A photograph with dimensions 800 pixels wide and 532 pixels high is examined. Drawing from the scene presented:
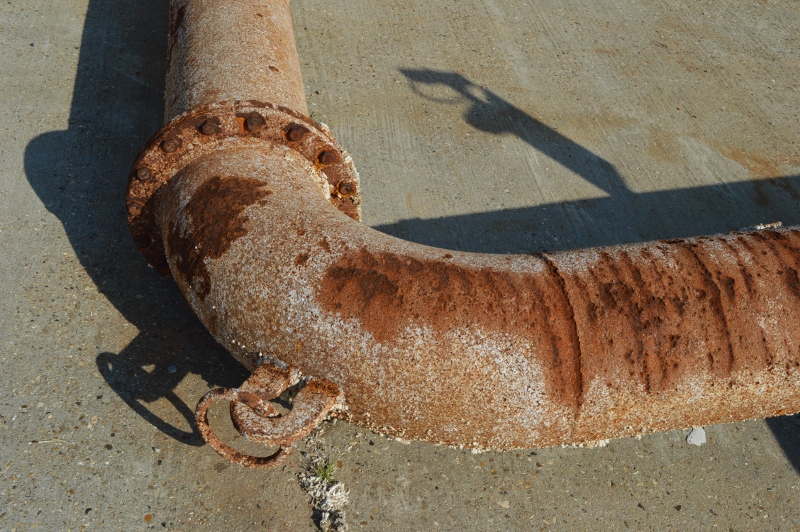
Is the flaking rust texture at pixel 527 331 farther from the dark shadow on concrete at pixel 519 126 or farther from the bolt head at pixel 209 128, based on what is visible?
the dark shadow on concrete at pixel 519 126

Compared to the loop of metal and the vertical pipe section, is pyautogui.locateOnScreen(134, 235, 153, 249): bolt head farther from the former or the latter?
the loop of metal

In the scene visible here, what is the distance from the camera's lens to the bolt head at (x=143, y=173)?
2.41m

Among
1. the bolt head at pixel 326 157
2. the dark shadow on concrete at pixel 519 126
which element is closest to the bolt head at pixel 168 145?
the bolt head at pixel 326 157

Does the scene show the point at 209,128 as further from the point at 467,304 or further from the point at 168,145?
the point at 467,304

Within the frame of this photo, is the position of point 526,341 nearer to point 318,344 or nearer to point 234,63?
point 318,344

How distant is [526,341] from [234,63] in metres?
1.72

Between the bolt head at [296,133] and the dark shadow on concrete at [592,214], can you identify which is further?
the dark shadow on concrete at [592,214]

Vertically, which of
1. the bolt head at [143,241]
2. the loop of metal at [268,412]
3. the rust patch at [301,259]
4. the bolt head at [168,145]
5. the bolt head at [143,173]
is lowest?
the bolt head at [143,241]

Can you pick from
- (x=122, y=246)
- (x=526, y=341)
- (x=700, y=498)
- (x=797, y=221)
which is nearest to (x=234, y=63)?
(x=122, y=246)

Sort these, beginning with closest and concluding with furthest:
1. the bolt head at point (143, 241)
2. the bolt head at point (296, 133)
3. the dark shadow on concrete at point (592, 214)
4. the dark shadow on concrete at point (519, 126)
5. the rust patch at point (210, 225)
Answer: the rust patch at point (210, 225) < the bolt head at point (296, 133) < the bolt head at point (143, 241) < the dark shadow on concrete at point (592, 214) < the dark shadow on concrete at point (519, 126)

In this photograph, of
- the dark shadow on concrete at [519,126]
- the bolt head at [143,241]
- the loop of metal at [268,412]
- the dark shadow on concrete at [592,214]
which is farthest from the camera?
the dark shadow on concrete at [519,126]

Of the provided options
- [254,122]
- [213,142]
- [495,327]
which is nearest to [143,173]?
[213,142]

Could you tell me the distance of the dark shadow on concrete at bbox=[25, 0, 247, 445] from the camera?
8.48 ft

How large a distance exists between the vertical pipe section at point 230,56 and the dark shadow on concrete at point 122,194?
2.28 feet
